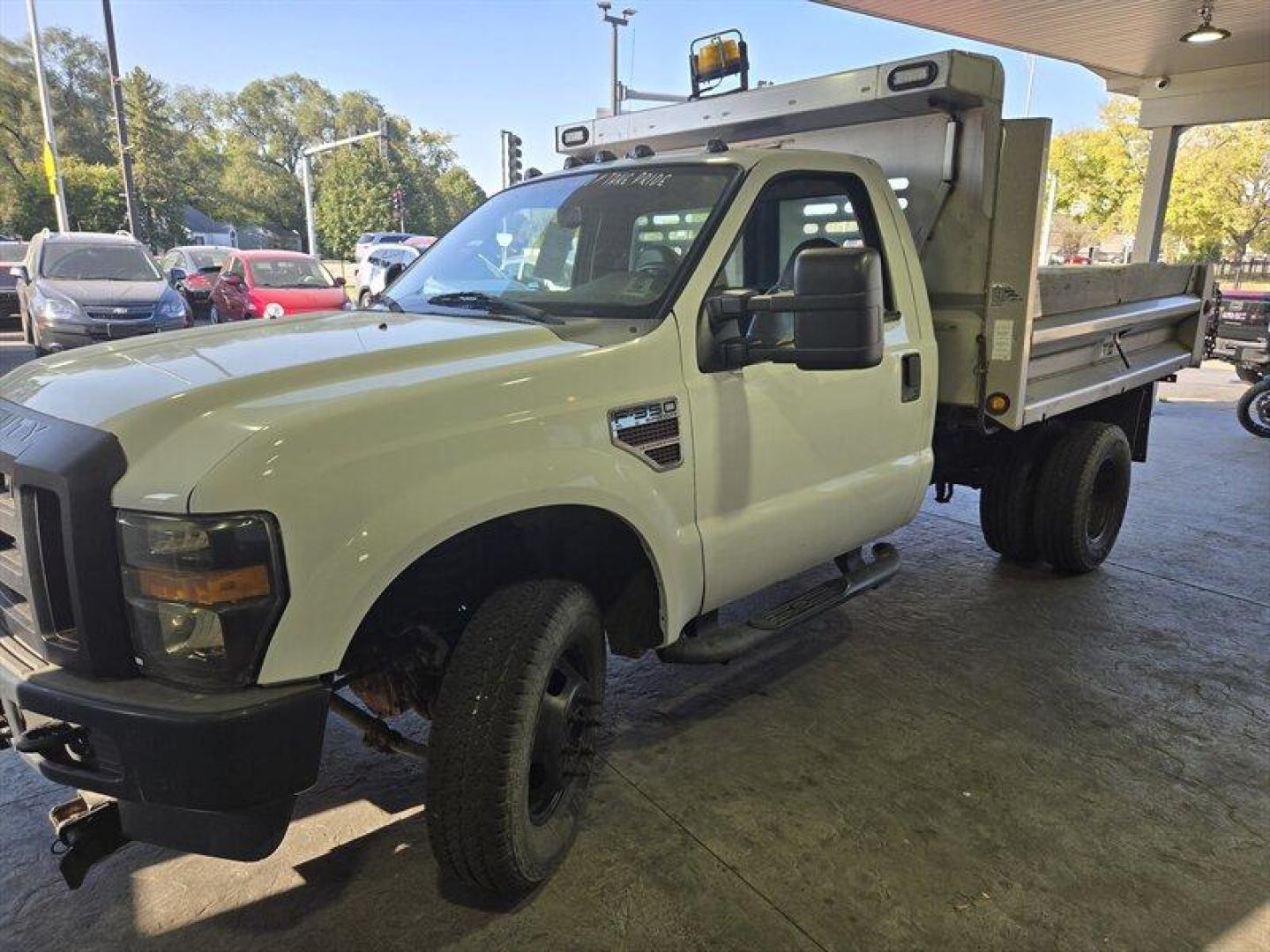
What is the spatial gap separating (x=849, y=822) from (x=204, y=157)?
2409 inches

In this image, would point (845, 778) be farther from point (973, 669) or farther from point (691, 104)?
point (691, 104)

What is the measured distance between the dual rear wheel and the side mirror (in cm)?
284

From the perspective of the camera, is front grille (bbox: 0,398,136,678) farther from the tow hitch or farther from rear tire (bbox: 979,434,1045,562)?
rear tire (bbox: 979,434,1045,562)

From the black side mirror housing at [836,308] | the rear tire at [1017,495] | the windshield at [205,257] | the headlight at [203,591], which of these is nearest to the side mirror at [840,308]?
the black side mirror housing at [836,308]

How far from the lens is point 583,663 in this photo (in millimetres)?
2664

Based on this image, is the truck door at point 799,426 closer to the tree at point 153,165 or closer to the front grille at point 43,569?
the front grille at point 43,569

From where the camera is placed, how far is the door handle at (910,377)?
11.6ft

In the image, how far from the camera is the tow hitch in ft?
6.84

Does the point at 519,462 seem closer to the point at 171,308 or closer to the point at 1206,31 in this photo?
the point at 1206,31

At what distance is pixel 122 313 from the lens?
11.1 metres

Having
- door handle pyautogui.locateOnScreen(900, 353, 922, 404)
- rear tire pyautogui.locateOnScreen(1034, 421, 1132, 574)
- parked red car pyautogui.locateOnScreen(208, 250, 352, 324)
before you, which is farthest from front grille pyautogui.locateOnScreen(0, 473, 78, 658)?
parked red car pyautogui.locateOnScreen(208, 250, 352, 324)

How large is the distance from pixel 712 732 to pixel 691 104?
301cm

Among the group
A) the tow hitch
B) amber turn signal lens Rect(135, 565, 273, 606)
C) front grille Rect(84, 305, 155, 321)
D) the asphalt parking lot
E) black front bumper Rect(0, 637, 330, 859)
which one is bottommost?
the asphalt parking lot

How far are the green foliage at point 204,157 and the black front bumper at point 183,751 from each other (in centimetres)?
3968
